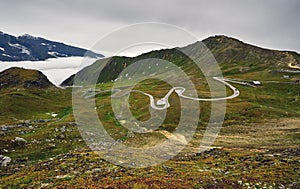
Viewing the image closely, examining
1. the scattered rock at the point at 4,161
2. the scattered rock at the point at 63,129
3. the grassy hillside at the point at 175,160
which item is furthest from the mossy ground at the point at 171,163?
the scattered rock at the point at 4,161

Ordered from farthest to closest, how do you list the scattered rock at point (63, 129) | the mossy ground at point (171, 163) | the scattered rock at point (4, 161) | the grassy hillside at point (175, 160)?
the scattered rock at point (63, 129)
the scattered rock at point (4, 161)
the grassy hillside at point (175, 160)
the mossy ground at point (171, 163)

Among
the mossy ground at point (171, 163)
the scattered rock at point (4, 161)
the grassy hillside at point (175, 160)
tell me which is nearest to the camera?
the mossy ground at point (171, 163)

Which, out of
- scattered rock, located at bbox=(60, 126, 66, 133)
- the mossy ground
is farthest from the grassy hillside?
scattered rock, located at bbox=(60, 126, 66, 133)

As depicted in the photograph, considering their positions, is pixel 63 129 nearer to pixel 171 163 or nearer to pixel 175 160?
pixel 175 160

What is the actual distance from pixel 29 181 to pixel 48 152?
2493cm

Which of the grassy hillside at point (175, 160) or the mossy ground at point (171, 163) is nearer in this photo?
the mossy ground at point (171, 163)

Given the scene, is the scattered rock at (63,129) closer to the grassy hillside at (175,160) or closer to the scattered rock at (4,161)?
the grassy hillside at (175,160)

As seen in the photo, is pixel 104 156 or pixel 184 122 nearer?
pixel 104 156

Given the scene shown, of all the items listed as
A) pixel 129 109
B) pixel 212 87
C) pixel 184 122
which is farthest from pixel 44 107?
pixel 212 87

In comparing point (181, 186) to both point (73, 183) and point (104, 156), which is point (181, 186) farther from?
point (104, 156)

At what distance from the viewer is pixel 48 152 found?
49.8 m

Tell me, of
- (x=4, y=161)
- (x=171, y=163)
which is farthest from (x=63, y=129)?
(x=171, y=163)

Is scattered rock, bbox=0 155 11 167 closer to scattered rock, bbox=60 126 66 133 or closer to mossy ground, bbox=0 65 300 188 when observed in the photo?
mossy ground, bbox=0 65 300 188

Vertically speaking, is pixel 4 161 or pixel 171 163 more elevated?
pixel 171 163
